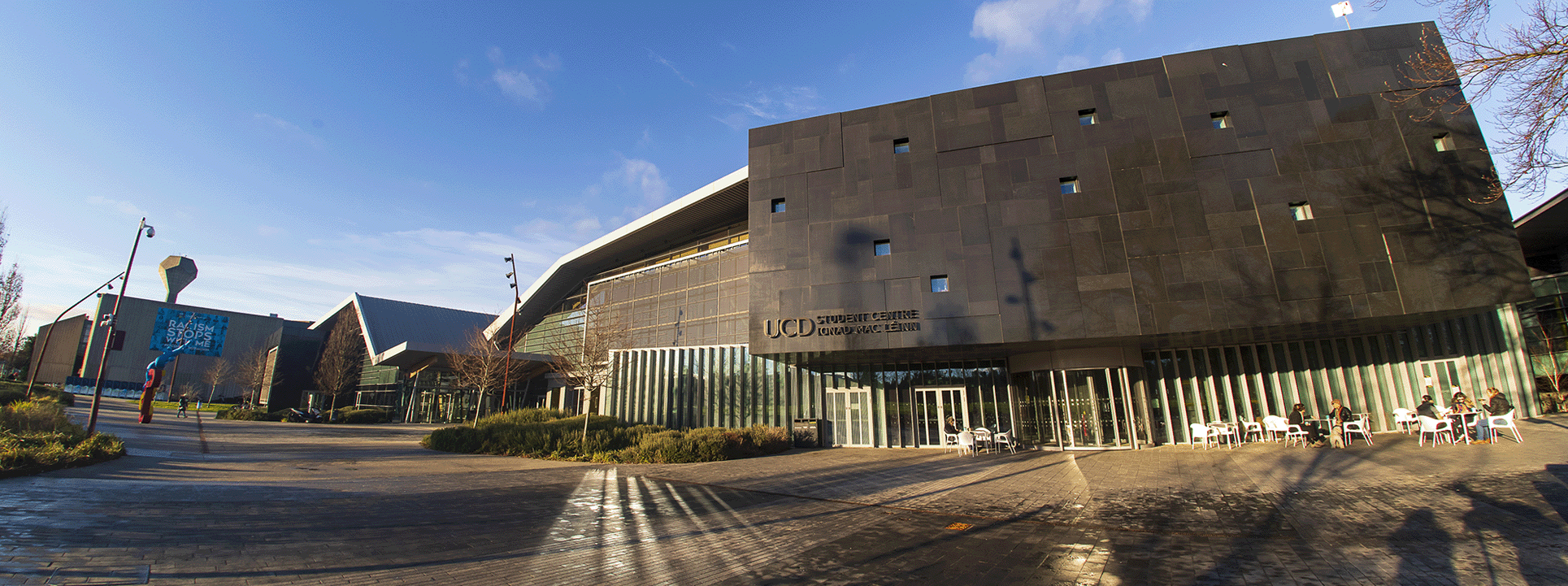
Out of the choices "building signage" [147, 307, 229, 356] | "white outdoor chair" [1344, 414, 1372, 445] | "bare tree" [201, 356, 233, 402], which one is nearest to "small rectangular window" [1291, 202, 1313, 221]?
"white outdoor chair" [1344, 414, 1372, 445]

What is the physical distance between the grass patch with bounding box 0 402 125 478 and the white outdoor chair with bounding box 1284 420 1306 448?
28.1 meters

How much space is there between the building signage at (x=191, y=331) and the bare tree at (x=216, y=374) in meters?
2.34

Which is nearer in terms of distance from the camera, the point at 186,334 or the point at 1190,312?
the point at 1190,312

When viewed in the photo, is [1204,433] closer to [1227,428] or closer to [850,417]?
[1227,428]

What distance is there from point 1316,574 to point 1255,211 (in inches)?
554

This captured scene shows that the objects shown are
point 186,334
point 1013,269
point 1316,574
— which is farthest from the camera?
point 186,334

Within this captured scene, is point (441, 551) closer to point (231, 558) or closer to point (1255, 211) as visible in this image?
point (231, 558)

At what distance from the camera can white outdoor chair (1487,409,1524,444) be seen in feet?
39.7

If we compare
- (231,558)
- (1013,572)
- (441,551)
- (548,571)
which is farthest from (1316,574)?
(231,558)

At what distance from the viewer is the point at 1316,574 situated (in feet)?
18.2

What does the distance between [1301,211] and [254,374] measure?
68.7 m

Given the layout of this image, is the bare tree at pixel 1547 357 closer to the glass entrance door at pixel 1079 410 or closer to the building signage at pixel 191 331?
the glass entrance door at pixel 1079 410

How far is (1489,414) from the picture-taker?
13289mm

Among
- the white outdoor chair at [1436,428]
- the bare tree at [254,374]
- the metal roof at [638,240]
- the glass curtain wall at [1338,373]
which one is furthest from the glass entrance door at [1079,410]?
the bare tree at [254,374]
